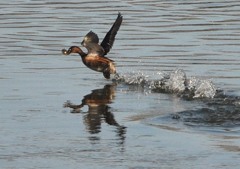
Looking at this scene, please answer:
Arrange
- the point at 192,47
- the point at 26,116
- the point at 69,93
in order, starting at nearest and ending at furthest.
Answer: the point at 26,116 < the point at 69,93 < the point at 192,47

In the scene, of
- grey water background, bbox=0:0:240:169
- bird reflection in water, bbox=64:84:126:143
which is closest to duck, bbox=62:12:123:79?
grey water background, bbox=0:0:240:169

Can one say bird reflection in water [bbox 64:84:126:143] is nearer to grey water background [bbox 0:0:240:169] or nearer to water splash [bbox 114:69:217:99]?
grey water background [bbox 0:0:240:169]

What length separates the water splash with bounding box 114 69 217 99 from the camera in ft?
40.1

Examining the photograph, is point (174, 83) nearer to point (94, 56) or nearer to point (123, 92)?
point (123, 92)

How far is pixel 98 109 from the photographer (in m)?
11.6

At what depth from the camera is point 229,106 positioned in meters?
11.4

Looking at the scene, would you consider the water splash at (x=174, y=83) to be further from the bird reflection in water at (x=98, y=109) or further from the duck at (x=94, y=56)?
the bird reflection in water at (x=98, y=109)

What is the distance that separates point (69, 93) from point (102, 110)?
1066 millimetres

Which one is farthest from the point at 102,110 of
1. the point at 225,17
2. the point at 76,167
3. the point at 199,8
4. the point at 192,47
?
the point at 199,8

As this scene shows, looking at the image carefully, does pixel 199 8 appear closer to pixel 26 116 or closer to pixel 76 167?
pixel 26 116

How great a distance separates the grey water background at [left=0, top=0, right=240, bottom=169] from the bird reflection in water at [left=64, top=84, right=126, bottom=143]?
14 millimetres

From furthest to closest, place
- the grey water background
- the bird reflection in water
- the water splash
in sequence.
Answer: the water splash → the bird reflection in water → the grey water background

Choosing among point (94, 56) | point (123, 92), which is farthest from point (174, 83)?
point (94, 56)

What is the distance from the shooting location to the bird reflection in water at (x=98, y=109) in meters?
10.3
